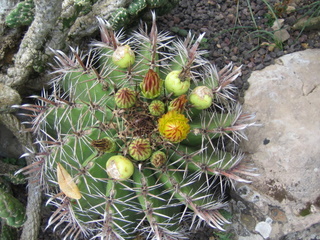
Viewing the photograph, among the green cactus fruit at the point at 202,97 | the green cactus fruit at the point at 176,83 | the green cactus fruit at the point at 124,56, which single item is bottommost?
the green cactus fruit at the point at 202,97

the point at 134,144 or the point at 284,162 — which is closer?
the point at 134,144

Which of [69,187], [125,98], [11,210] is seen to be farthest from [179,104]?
[11,210]

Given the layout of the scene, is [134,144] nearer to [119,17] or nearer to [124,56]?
[124,56]

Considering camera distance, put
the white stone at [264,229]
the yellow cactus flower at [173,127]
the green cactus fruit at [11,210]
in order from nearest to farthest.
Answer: the yellow cactus flower at [173,127], the green cactus fruit at [11,210], the white stone at [264,229]

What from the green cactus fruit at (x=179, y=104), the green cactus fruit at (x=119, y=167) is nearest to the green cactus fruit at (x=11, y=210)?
the green cactus fruit at (x=119, y=167)

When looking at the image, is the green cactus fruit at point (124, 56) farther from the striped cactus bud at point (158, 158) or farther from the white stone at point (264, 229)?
the white stone at point (264, 229)
